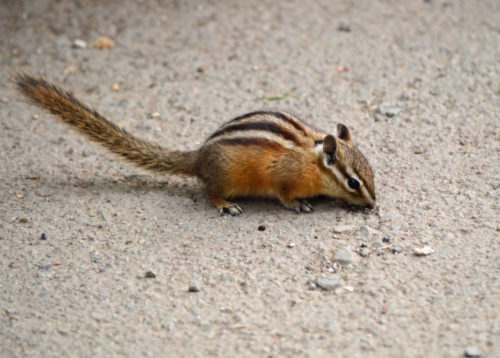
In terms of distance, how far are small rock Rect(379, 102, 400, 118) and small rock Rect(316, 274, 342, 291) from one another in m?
2.24

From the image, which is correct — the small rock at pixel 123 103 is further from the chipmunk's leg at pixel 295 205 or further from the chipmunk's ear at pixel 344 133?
the chipmunk's ear at pixel 344 133

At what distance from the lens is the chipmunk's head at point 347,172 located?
4.43m

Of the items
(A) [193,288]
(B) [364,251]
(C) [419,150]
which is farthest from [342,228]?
(C) [419,150]

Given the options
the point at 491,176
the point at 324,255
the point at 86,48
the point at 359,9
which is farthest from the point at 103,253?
the point at 359,9

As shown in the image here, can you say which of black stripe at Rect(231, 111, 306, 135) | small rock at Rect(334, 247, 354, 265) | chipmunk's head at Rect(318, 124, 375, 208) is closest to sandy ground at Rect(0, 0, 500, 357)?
small rock at Rect(334, 247, 354, 265)

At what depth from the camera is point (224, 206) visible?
15.5 ft

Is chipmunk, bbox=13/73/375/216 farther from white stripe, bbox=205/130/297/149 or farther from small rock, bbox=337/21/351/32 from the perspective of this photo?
small rock, bbox=337/21/351/32

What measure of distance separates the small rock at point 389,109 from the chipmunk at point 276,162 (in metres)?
1.15

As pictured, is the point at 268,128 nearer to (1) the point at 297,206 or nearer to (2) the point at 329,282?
(1) the point at 297,206

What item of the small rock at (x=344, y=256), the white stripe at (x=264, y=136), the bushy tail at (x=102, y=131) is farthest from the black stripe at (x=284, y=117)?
the small rock at (x=344, y=256)

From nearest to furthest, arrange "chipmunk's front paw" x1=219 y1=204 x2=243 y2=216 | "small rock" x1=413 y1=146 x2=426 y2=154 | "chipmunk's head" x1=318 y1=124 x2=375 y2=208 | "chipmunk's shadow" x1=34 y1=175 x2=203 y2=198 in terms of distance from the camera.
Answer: "chipmunk's head" x1=318 y1=124 x2=375 y2=208 → "chipmunk's front paw" x1=219 y1=204 x2=243 y2=216 → "chipmunk's shadow" x1=34 y1=175 x2=203 y2=198 → "small rock" x1=413 y1=146 x2=426 y2=154

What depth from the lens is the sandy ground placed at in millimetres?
3576

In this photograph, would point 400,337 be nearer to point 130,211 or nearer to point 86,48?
point 130,211

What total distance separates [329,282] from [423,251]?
2.12 feet
